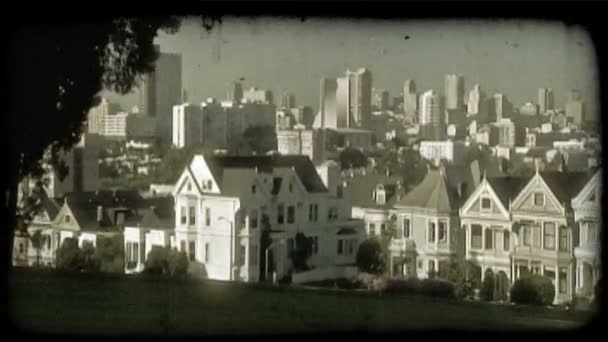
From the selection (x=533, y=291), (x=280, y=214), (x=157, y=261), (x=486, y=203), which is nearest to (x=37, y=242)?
(x=157, y=261)

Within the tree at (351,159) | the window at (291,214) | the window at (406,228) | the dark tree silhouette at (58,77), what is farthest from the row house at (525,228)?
the dark tree silhouette at (58,77)

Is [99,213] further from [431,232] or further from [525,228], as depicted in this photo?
[525,228]

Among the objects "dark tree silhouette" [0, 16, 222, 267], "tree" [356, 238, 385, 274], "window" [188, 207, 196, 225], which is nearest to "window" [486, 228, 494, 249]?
"tree" [356, 238, 385, 274]

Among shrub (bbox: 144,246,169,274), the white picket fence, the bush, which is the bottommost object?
the bush

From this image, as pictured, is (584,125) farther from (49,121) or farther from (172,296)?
(49,121)

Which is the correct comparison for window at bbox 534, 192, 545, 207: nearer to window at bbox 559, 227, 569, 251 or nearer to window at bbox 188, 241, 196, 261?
window at bbox 559, 227, 569, 251

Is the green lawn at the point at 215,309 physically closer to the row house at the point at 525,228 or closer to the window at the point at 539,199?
the row house at the point at 525,228
